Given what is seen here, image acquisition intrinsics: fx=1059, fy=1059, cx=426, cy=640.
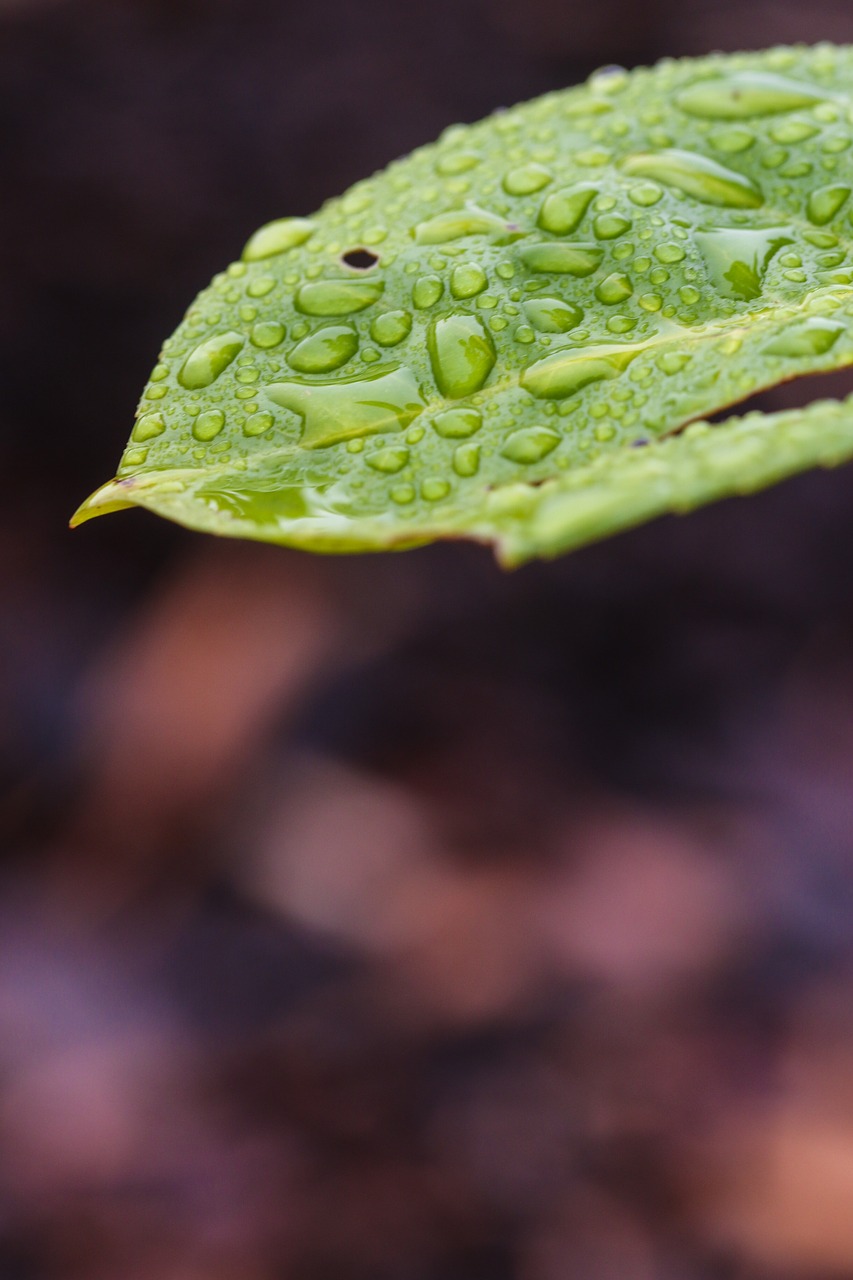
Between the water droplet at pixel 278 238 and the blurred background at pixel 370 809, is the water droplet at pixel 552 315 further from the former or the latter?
the blurred background at pixel 370 809

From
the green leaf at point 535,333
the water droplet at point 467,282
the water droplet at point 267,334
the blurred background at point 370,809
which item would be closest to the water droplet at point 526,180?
the green leaf at point 535,333

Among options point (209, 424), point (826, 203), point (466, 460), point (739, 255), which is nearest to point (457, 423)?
point (466, 460)

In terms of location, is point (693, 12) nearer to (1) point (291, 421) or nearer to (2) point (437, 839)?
(2) point (437, 839)

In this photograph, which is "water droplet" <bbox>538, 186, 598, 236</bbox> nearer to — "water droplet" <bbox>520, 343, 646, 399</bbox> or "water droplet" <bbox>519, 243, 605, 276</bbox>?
"water droplet" <bbox>519, 243, 605, 276</bbox>

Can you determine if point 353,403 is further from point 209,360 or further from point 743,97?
point 743,97

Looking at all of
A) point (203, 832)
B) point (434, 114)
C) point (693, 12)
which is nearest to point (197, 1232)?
point (203, 832)

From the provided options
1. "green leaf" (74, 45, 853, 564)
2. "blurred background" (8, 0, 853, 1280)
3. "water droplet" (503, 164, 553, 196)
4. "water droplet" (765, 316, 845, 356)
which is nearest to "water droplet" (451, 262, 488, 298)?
"green leaf" (74, 45, 853, 564)
